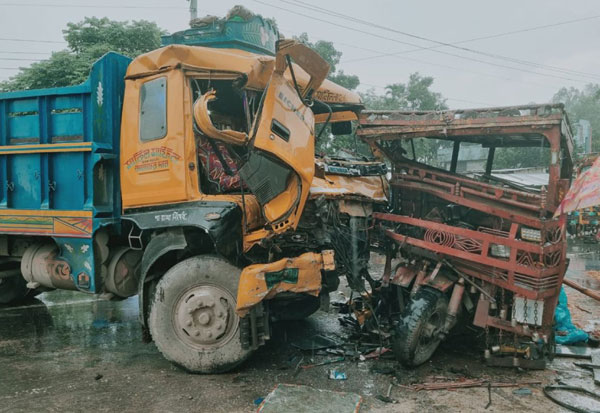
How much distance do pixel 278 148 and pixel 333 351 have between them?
2185 millimetres

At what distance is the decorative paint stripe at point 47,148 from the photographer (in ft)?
14.8

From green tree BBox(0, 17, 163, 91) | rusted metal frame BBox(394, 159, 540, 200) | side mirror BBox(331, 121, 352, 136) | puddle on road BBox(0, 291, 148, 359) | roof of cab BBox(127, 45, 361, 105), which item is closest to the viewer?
roof of cab BBox(127, 45, 361, 105)

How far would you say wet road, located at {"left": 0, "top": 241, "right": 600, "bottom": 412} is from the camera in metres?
3.50

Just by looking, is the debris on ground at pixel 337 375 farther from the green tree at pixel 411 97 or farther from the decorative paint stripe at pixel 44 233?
the green tree at pixel 411 97

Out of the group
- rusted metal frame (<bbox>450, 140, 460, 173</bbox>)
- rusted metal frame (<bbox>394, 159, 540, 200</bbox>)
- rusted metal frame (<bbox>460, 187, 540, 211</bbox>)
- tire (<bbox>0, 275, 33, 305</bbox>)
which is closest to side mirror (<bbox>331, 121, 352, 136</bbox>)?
rusted metal frame (<bbox>394, 159, 540, 200</bbox>)

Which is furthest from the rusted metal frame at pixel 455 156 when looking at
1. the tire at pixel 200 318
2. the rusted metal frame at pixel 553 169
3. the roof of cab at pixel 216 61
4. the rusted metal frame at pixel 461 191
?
the tire at pixel 200 318

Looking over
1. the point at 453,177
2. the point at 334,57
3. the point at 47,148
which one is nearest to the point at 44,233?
the point at 47,148

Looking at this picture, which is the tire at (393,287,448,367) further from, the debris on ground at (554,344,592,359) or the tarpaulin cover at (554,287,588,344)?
the tarpaulin cover at (554,287,588,344)

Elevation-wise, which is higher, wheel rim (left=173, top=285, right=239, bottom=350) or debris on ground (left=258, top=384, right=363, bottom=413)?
wheel rim (left=173, top=285, right=239, bottom=350)

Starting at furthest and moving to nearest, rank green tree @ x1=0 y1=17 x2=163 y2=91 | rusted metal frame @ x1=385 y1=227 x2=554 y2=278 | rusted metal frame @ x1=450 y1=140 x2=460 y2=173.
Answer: green tree @ x1=0 y1=17 x2=163 y2=91, rusted metal frame @ x1=450 y1=140 x2=460 y2=173, rusted metal frame @ x1=385 y1=227 x2=554 y2=278

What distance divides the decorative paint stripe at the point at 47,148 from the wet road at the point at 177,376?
2.04 meters

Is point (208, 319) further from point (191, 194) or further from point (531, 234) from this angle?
point (531, 234)

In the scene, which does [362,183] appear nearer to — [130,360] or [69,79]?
[130,360]

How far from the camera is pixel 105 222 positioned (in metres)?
4.55
